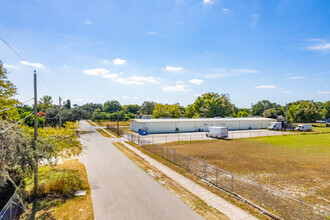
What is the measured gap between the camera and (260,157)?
74.5ft

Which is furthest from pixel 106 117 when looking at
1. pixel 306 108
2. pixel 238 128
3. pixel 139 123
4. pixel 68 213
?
pixel 68 213

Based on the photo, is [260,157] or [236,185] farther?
[260,157]

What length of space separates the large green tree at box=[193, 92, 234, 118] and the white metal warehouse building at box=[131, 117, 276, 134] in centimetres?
1626

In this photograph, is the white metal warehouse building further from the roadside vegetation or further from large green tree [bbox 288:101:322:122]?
the roadside vegetation

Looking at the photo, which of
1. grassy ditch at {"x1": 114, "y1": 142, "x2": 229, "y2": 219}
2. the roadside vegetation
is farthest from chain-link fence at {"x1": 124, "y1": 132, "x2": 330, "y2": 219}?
the roadside vegetation

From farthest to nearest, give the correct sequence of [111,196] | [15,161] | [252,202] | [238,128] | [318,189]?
1. [238,128]
2. [318,189]
3. [111,196]
4. [252,202]
5. [15,161]

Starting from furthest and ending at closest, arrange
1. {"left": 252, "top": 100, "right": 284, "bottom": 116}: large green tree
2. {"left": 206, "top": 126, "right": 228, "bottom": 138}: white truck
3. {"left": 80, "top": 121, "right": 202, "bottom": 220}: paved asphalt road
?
1. {"left": 252, "top": 100, "right": 284, "bottom": 116}: large green tree
2. {"left": 206, "top": 126, "right": 228, "bottom": 138}: white truck
3. {"left": 80, "top": 121, "right": 202, "bottom": 220}: paved asphalt road

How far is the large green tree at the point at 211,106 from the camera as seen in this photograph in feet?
245

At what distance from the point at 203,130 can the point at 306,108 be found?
49.3 meters

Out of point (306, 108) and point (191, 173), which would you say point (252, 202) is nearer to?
point (191, 173)

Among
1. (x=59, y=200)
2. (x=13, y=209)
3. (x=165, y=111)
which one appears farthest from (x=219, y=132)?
(x=165, y=111)

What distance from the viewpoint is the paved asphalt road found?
10156 mm

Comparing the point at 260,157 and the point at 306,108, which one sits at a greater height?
the point at 306,108

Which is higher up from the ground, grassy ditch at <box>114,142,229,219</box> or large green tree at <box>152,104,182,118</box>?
large green tree at <box>152,104,182,118</box>
